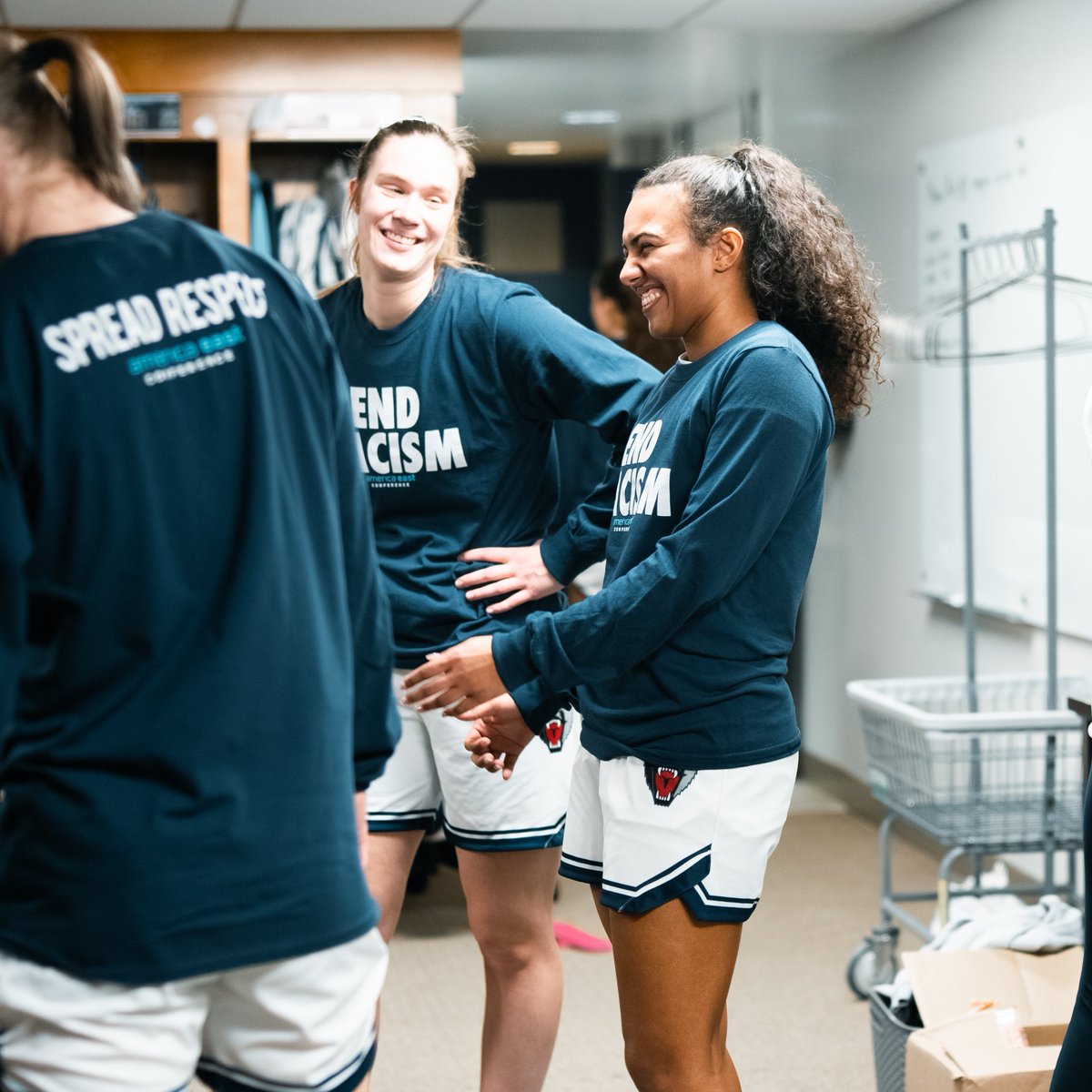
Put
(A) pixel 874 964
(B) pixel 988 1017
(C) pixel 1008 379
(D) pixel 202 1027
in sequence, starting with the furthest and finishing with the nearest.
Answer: (C) pixel 1008 379
(A) pixel 874 964
(B) pixel 988 1017
(D) pixel 202 1027

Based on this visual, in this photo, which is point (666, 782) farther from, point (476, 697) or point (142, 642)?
point (142, 642)

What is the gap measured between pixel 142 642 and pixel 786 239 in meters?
0.98

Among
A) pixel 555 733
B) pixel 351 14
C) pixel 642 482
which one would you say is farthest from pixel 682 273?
pixel 351 14

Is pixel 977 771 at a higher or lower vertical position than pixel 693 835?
lower

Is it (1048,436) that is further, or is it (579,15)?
(579,15)

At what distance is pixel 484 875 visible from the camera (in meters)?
2.06

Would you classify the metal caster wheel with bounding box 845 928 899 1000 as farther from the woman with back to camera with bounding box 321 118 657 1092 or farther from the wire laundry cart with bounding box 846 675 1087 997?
the woman with back to camera with bounding box 321 118 657 1092

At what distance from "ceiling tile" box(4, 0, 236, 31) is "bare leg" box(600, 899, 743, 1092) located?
311 centimetres

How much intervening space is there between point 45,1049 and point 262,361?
52cm

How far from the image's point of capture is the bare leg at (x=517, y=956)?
205cm

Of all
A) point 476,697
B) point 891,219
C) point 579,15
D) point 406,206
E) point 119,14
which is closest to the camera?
point 476,697

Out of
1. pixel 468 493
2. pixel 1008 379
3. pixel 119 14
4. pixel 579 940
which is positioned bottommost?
pixel 579 940

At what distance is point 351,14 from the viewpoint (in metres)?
4.10

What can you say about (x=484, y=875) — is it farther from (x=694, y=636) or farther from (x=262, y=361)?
(x=262, y=361)
